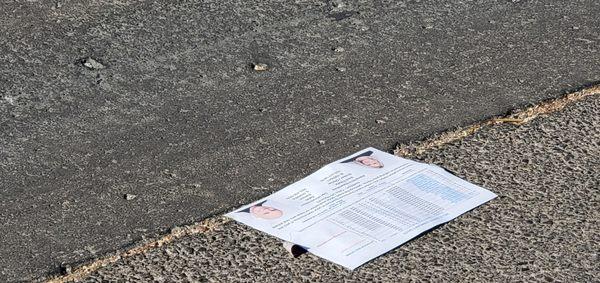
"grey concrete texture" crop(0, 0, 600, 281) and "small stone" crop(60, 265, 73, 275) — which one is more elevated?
"grey concrete texture" crop(0, 0, 600, 281)

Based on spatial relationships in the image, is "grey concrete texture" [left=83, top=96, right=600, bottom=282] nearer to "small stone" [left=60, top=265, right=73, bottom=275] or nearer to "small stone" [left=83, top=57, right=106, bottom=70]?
"small stone" [left=60, top=265, right=73, bottom=275]

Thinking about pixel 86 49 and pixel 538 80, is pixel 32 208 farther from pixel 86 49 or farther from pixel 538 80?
pixel 538 80

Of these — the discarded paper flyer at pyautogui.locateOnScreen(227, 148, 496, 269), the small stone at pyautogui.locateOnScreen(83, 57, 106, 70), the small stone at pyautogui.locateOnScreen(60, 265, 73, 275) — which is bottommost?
the small stone at pyautogui.locateOnScreen(60, 265, 73, 275)

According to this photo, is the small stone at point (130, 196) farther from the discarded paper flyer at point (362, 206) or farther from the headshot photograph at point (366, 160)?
the headshot photograph at point (366, 160)

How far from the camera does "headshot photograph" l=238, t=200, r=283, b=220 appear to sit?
3.17 m

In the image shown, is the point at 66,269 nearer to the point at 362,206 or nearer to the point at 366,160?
the point at 362,206

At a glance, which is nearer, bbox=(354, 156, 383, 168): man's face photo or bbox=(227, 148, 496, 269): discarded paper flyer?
bbox=(227, 148, 496, 269): discarded paper flyer

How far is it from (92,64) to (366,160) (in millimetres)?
1121

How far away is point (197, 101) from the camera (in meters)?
3.81

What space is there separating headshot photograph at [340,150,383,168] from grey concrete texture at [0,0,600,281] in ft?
0.21

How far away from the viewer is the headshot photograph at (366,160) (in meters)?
3.45

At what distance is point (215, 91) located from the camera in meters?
3.88

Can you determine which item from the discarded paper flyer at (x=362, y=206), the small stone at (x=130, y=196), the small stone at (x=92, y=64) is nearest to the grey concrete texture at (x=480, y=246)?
the discarded paper flyer at (x=362, y=206)

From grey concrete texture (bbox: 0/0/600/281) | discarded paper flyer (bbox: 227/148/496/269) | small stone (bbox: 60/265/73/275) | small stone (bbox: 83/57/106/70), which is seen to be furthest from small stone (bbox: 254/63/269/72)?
small stone (bbox: 60/265/73/275)
